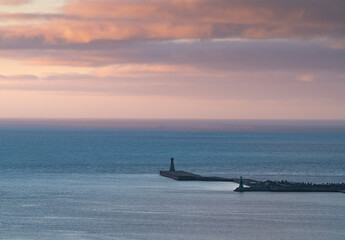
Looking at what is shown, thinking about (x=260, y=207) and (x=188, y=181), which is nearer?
(x=260, y=207)

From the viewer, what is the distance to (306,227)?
52.3 m

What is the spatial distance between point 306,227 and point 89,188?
2381 cm

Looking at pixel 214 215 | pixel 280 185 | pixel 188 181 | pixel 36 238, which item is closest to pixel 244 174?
pixel 188 181

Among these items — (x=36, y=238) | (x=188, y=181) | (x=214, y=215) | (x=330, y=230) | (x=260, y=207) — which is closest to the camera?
(x=36, y=238)

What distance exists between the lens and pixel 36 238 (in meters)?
47.9

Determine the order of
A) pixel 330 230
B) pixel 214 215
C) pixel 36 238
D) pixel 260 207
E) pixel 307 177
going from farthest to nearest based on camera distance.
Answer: pixel 307 177, pixel 260 207, pixel 214 215, pixel 330 230, pixel 36 238

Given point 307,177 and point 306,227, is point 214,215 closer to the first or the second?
point 306,227

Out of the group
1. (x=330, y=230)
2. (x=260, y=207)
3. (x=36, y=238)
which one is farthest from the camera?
(x=260, y=207)

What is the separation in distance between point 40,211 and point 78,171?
34426mm

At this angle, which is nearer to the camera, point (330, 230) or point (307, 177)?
point (330, 230)

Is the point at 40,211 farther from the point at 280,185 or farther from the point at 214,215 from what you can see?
the point at 280,185

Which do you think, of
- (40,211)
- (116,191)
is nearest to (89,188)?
(116,191)

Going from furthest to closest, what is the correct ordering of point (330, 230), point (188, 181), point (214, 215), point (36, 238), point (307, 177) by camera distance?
point (307, 177) < point (188, 181) < point (214, 215) < point (330, 230) < point (36, 238)

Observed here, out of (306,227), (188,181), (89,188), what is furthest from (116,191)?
(306,227)
